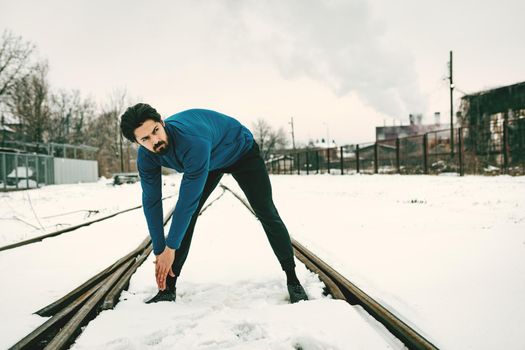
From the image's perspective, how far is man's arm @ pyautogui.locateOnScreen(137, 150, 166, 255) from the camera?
2467 mm

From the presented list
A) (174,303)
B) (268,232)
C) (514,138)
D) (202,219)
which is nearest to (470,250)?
(268,232)

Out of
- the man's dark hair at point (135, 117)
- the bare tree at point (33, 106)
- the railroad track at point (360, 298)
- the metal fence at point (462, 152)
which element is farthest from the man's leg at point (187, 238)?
the bare tree at point (33, 106)

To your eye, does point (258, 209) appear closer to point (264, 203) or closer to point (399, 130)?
point (264, 203)

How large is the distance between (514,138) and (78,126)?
53.8m

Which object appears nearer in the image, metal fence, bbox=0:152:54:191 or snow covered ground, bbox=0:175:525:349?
snow covered ground, bbox=0:175:525:349

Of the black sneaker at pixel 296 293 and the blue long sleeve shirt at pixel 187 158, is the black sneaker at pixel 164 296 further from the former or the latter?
the black sneaker at pixel 296 293

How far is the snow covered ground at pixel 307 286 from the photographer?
1.99m

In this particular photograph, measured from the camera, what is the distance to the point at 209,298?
273 cm

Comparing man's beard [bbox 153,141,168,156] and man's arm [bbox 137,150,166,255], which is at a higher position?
man's beard [bbox 153,141,168,156]

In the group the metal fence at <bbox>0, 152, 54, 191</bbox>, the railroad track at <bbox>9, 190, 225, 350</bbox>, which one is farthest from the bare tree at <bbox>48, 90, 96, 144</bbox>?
the railroad track at <bbox>9, 190, 225, 350</bbox>

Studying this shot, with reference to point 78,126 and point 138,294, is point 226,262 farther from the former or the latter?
point 78,126

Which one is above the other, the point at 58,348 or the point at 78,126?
the point at 78,126

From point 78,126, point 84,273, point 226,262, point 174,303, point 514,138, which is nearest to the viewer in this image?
point 174,303

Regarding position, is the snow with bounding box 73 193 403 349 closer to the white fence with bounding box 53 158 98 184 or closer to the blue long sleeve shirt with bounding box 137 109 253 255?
the blue long sleeve shirt with bounding box 137 109 253 255
